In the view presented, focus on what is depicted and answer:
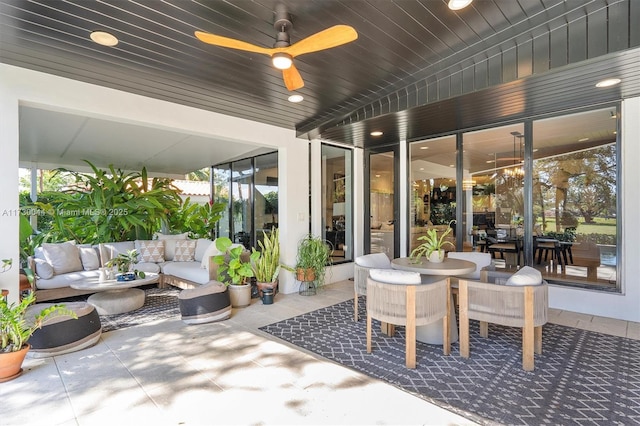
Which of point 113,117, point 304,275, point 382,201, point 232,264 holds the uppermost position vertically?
point 113,117

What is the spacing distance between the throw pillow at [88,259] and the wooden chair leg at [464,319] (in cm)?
557

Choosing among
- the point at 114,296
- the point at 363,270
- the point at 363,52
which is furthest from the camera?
the point at 114,296

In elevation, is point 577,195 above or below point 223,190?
below

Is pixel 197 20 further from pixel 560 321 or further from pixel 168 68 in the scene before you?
pixel 560 321

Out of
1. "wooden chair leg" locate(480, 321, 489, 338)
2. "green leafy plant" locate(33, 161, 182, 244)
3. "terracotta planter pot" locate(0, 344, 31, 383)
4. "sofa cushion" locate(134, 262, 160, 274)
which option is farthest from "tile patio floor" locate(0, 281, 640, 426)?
"green leafy plant" locate(33, 161, 182, 244)

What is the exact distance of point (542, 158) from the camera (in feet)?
15.3

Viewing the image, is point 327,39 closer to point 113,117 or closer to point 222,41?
point 222,41

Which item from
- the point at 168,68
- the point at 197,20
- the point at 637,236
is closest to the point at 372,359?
the point at 197,20

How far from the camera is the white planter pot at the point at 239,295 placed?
4.54 metres

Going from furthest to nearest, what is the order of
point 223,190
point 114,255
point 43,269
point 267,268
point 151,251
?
point 223,190 < point 151,251 < point 114,255 < point 267,268 < point 43,269

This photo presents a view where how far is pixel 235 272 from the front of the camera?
4.61m

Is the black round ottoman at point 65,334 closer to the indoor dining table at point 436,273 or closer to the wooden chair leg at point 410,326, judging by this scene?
the wooden chair leg at point 410,326

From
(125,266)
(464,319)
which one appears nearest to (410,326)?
(464,319)

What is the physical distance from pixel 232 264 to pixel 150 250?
234 cm
